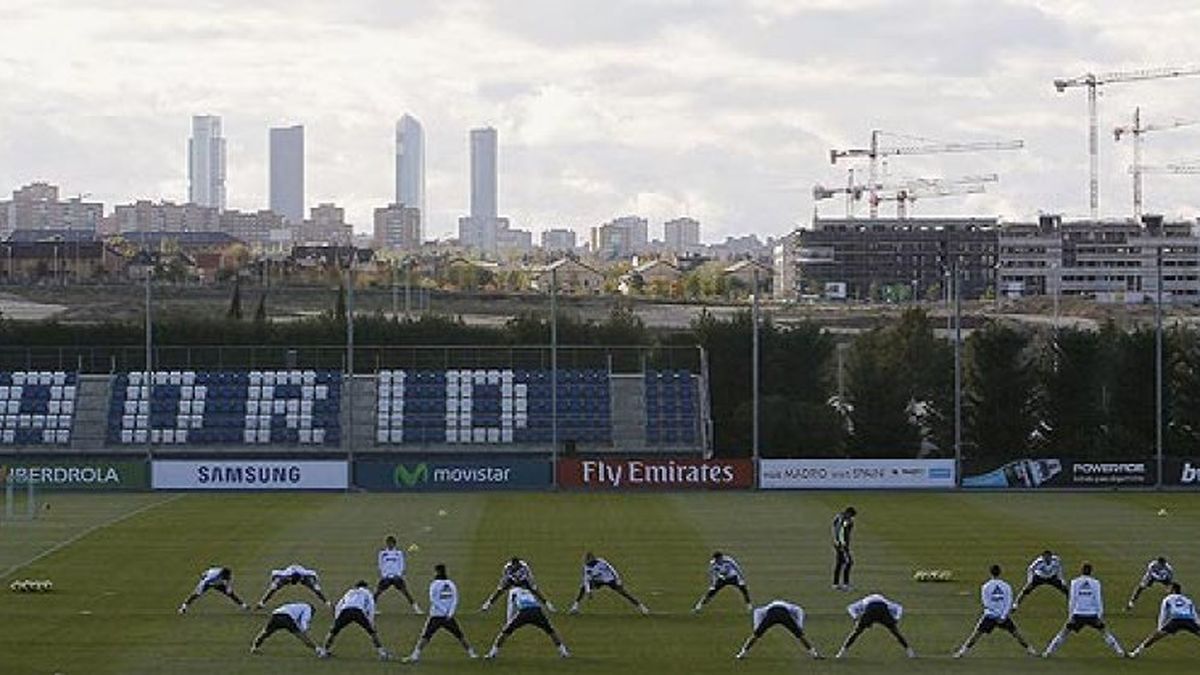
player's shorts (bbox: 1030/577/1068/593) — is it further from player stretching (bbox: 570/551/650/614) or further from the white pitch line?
the white pitch line

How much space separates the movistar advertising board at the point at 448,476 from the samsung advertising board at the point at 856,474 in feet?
24.8

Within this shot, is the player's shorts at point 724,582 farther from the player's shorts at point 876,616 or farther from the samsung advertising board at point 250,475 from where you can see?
the samsung advertising board at point 250,475

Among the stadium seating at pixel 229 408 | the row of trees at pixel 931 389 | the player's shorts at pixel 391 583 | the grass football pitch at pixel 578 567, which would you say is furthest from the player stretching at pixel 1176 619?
the stadium seating at pixel 229 408

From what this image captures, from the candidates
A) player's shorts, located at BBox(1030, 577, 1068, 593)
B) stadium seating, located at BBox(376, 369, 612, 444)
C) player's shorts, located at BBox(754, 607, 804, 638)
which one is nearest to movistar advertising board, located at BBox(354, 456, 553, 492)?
stadium seating, located at BBox(376, 369, 612, 444)

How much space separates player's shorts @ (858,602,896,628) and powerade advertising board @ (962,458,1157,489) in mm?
39678

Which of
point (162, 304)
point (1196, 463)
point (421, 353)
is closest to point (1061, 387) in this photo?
point (1196, 463)

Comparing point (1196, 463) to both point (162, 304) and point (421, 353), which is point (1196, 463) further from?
point (162, 304)

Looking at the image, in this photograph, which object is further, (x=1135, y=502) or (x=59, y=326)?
(x=59, y=326)

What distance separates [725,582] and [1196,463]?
38.0m

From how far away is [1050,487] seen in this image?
7062 cm

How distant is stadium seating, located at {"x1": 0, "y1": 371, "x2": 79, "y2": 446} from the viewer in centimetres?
8119

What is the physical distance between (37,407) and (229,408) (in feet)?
24.2

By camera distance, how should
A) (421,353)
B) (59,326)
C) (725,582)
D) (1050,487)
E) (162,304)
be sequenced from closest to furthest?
1. (725,582)
2. (1050,487)
3. (421,353)
4. (59,326)
5. (162,304)

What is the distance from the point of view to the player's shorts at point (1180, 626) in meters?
31.7
